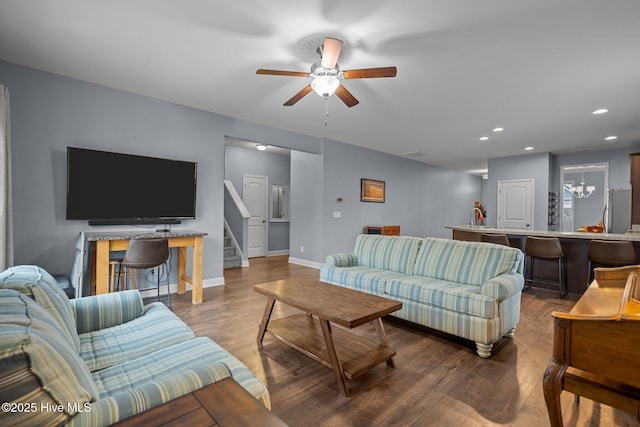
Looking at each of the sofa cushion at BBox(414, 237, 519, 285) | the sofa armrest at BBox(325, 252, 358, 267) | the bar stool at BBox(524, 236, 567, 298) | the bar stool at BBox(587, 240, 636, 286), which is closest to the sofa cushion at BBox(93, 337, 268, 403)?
the sofa armrest at BBox(325, 252, 358, 267)

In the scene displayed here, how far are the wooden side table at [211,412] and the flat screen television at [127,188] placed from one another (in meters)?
3.46

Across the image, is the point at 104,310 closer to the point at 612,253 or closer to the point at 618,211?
the point at 612,253

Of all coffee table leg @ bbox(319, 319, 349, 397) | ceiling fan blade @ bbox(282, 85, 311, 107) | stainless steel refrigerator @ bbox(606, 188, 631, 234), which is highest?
ceiling fan blade @ bbox(282, 85, 311, 107)

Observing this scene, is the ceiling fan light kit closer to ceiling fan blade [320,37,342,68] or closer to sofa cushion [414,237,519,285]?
ceiling fan blade [320,37,342,68]

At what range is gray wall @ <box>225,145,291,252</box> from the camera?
7.18 m

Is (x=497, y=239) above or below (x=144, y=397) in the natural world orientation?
above

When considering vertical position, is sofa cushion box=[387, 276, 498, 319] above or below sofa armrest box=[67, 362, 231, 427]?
below

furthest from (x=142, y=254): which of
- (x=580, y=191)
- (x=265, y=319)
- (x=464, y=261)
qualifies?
(x=580, y=191)

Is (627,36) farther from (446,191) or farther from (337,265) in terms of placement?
(446,191)

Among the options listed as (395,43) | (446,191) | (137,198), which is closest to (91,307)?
(137,198)

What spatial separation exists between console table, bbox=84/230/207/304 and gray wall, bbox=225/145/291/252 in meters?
2.73

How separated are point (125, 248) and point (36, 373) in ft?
9.66

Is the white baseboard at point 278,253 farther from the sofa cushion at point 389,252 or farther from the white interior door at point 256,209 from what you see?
the sofa cushion at point 389,252

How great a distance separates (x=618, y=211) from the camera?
18.1 feet
